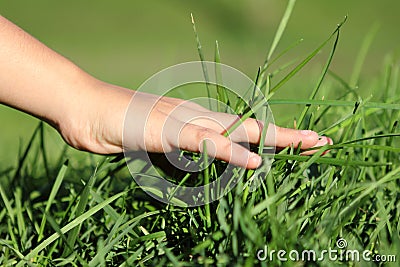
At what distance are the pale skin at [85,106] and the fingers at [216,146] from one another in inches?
0.9

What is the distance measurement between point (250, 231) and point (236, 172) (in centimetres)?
21

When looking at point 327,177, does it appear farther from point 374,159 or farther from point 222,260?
point 222,260

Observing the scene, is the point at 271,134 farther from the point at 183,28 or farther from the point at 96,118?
the point at 183,28

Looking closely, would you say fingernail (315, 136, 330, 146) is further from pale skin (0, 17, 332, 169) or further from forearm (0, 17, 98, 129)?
forearm (0, 17, 98, 129)

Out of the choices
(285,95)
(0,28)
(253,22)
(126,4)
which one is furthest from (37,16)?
(0,28)

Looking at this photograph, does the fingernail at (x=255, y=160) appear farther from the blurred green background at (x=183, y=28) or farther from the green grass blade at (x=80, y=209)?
the blurred green background at (x=183, y=28)

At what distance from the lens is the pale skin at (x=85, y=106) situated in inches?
53.9

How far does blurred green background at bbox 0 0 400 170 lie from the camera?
8.65 m

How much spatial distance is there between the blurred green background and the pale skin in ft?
19.8

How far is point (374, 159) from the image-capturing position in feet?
5.77

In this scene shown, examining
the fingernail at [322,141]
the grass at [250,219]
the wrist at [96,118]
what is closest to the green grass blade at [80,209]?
the grass at [250,219]

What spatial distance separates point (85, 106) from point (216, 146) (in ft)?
1.08

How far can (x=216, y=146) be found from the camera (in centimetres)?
129

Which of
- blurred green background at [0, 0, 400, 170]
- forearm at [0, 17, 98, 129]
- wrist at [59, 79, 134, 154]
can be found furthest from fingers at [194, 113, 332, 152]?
blurred green background at [0, 0, 400, 170]
